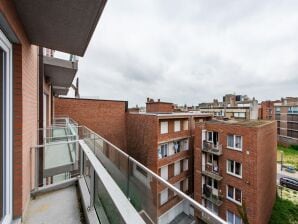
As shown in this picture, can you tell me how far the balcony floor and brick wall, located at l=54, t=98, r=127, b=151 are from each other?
1043cm

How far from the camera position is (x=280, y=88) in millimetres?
39844

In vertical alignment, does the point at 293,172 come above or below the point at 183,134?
below

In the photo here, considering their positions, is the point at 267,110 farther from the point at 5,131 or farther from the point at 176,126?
the point at 5,131

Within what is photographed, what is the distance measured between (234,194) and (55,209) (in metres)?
11.8

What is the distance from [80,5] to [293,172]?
25.6m

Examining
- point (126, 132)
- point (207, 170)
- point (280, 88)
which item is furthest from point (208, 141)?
point (280, 88)

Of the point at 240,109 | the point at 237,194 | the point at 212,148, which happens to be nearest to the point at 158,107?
the point at 212,148

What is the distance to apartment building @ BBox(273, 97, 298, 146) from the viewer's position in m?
28.5

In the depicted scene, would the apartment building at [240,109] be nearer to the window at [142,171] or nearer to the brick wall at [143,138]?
the brick wall at [143,138]

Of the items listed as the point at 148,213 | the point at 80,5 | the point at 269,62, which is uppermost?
the point at 269,62

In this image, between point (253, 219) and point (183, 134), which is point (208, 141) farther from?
point (253, 219)

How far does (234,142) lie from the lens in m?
10.7

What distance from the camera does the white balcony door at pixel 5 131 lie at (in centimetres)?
170

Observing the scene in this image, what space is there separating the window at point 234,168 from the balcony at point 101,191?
10.6 meters
